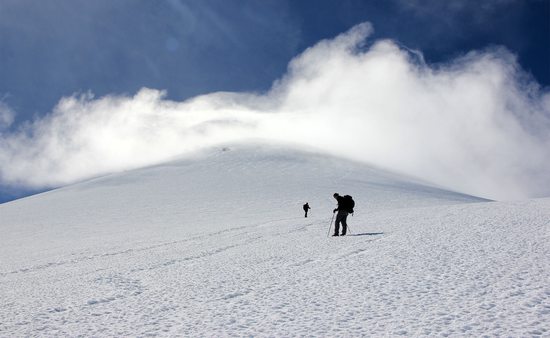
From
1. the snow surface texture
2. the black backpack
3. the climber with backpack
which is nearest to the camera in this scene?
the snow surface texture

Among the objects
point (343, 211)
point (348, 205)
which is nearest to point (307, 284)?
point (343, 211)

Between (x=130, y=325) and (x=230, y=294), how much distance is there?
1909mm

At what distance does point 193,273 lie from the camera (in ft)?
31.2

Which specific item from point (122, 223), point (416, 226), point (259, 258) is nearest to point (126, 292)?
point (259, 258)

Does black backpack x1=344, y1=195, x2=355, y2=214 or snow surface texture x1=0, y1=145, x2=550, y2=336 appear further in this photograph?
black backpack x1=344, y1=195, x2=355, y2=214

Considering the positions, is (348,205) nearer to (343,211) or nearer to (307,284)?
(343,211)

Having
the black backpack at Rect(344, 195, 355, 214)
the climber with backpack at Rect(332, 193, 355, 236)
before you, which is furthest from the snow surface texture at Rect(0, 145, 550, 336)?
the black backpack at Rect(344, 195, 355, 214)

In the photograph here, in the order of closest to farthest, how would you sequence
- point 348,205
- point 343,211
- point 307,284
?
point 307,284 < point 343,211 < point 348,205

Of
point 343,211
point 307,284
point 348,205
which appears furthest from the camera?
point 348,205

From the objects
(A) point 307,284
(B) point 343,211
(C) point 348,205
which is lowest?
(A) point 307,284

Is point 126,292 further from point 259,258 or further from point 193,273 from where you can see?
point 259,258

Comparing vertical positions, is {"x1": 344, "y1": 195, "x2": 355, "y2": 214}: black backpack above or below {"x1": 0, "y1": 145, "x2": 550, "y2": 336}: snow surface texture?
above

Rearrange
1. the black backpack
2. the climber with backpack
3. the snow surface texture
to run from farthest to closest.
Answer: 1. the black backpack
2. the climber with backpack
3. the snow surface texture

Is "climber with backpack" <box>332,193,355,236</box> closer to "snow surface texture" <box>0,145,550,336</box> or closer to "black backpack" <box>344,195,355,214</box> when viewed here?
"black backpack" <box>344,195,355,214</box>
